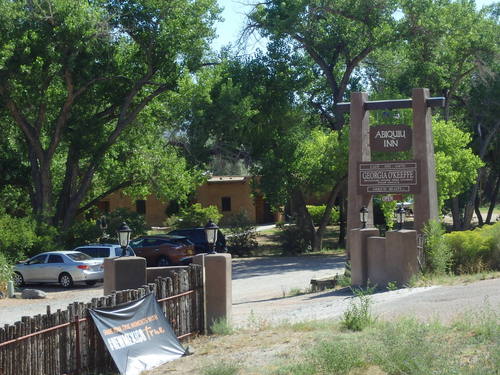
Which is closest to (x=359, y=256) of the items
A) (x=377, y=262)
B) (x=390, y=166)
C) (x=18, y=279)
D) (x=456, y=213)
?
(x=377, y=262)

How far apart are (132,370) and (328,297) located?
8.36 metres

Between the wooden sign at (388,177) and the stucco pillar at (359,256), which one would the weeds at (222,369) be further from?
the wooden sign at (388,177)

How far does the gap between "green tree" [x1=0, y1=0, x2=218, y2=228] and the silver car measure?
5.10m

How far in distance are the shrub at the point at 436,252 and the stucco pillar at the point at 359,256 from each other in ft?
5.43

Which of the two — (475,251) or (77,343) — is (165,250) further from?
(77,343)

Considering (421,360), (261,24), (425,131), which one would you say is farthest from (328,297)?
(261,24)

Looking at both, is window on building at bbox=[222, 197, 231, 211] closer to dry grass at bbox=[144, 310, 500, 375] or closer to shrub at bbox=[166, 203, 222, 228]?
shrub at bbox=[166, 203, 222, 228]

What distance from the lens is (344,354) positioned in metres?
9.72

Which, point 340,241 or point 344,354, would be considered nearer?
point 344,354

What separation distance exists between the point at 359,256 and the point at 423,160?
4175mm

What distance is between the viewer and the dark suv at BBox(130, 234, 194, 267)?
30.5 m

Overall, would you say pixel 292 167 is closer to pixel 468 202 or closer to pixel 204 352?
pixel 468 202

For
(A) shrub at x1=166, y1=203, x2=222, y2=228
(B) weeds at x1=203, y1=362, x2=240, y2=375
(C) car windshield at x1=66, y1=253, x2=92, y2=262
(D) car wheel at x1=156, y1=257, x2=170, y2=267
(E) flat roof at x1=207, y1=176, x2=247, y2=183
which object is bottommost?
(B) weeds at x1=203, y1=362, x2=240, y2=375

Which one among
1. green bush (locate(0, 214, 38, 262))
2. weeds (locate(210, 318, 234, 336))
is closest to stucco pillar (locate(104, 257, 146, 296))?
weeds (locate(210, 318, 234, 336))
